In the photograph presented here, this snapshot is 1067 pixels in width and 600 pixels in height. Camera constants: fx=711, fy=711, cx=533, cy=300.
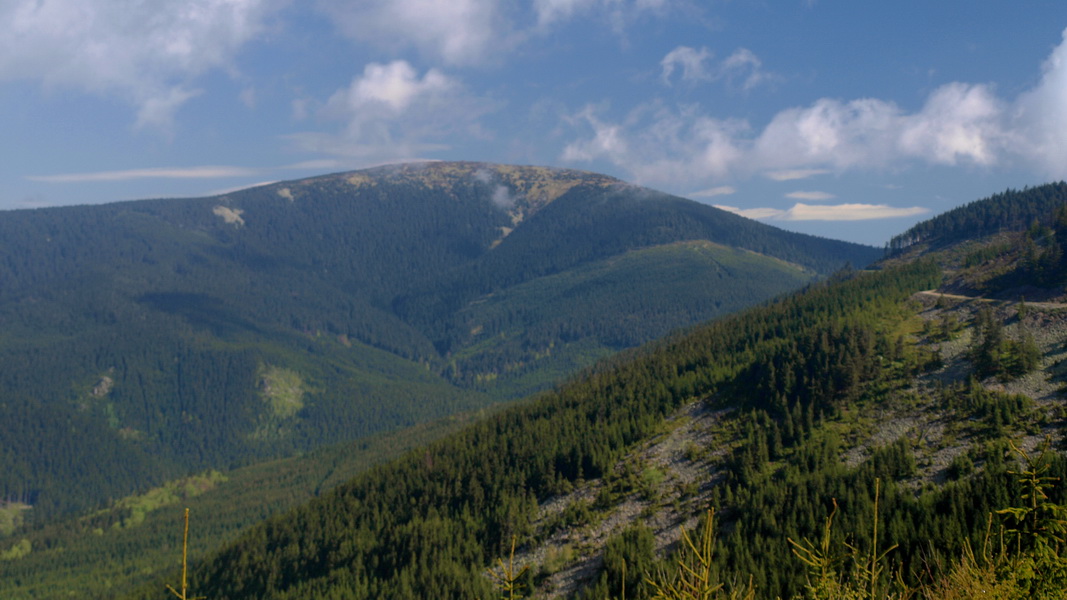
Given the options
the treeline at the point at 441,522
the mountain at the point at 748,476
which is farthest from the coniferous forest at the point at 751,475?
the treeline at the point at 441,522

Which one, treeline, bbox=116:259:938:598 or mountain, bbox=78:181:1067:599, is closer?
mountain, bbox=78:181:1067:599

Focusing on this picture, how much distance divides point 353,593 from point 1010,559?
153 m

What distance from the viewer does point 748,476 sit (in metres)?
136

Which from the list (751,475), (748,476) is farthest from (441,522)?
(751,475)

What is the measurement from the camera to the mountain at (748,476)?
349 feet

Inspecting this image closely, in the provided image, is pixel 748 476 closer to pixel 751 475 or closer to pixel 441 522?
pixel 751 475

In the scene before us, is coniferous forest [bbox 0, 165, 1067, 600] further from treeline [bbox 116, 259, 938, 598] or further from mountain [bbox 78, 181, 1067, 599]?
treeline [bbox 116, 259, 938, 598]

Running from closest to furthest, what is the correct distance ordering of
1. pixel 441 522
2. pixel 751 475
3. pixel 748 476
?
pixel 748 476 → pixel 751 475 → pixel 441 522

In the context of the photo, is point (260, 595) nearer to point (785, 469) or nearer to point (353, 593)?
point (353, 593)

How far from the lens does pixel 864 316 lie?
18925cm

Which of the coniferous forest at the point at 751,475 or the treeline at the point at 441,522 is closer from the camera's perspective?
the coniferous forest at the point at 751,475

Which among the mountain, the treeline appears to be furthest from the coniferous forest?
the treeline

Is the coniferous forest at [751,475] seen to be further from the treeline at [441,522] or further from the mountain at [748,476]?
the treeline at [441,522]

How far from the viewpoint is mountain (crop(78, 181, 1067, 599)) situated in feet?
349
